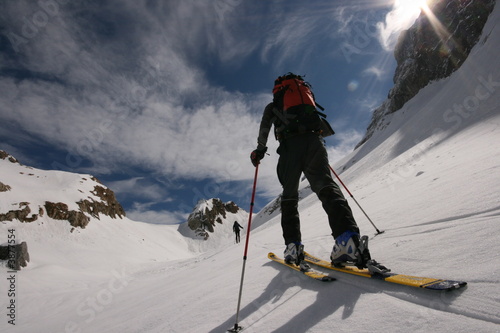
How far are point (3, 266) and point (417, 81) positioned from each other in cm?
5239

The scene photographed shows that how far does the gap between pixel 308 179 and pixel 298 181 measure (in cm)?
20

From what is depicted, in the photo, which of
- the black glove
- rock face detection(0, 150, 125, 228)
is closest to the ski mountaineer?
the black glove

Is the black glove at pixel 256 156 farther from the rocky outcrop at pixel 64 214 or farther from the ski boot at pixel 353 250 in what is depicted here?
the rocky outcrop at pixel 64 214

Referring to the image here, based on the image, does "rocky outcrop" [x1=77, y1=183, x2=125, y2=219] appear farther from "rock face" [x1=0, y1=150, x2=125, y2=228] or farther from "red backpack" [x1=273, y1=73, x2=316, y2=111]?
"red backpack" [x1=273, y1=73, x2=316, y2=111]

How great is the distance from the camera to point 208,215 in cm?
9994

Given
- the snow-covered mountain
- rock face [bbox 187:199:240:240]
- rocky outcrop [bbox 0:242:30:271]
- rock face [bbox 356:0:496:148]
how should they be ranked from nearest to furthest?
rocky outcrop [bbox 0:242:30:271], rock face [bbox 356:0:496:148], the snow-covered mountain, rock face [bbox 187:199:240:240]

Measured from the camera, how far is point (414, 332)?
1.34 metres

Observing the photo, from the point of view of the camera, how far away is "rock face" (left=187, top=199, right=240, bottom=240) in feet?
293

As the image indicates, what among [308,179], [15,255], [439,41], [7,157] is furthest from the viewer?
[7,157]

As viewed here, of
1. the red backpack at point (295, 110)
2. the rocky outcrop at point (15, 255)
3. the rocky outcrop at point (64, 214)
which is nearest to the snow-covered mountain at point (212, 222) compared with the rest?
the rocky outcrop at point (64, 214)

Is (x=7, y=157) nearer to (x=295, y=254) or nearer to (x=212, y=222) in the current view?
(x=295, y=254)

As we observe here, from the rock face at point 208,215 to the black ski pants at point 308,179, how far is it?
260ft

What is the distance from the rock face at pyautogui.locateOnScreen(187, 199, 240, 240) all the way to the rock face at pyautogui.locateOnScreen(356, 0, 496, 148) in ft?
216

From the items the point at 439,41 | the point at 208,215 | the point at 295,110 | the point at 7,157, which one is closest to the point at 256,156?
the point at 295,110
